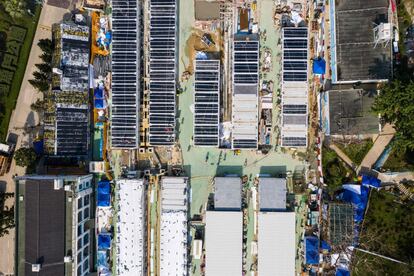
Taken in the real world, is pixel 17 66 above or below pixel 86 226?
above

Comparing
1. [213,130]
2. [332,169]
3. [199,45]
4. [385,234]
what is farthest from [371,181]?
[199,45]

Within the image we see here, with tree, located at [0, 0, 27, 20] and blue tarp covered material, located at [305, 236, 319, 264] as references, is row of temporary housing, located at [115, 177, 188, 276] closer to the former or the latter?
blue tarp covered material, located at [305, 236, 319, 264]

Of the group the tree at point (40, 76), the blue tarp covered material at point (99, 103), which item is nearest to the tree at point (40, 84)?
the tree at point (40, 76)

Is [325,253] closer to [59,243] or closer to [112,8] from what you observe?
[59,243]

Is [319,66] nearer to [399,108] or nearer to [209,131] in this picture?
[399,108]

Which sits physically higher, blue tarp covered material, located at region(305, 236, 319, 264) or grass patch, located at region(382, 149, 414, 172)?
grass patch, located at region(382, 149, 414, 172)

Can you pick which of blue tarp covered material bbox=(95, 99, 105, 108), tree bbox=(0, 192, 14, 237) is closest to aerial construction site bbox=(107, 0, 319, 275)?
blue tarp covered material bbox=(95, 99, 105, 108)

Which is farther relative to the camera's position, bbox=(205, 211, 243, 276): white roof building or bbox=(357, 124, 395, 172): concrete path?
bbox=(357, 124, 395, 172): concrete path
